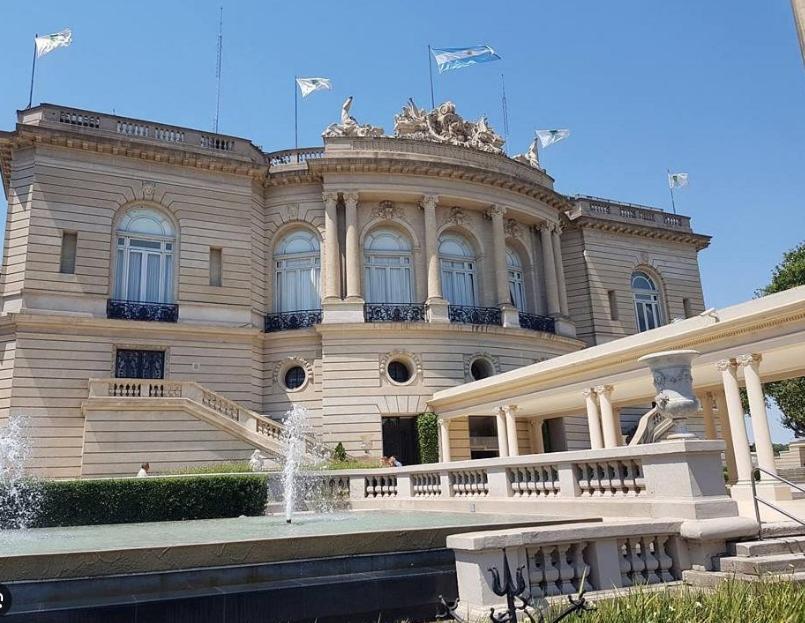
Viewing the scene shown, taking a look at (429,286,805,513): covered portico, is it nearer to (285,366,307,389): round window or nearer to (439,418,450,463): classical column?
(439,418,450,463): classical column

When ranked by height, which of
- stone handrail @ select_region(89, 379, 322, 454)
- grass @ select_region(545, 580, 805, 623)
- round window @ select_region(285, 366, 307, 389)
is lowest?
grass @ select_region(545, 580, 805, 623)

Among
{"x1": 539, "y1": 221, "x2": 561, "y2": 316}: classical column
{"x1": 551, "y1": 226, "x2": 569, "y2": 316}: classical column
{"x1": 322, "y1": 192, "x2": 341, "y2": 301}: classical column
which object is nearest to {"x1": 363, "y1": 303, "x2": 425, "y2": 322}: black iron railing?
{"x1": 322, "y1": 192, "x2": 341, "y2": 301}: classical column

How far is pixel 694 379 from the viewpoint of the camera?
21.6 meters

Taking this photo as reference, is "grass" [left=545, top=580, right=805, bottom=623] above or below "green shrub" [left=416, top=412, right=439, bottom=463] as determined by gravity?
below

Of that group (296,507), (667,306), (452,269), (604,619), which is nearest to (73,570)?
(604,619)

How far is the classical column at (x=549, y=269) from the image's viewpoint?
3484cm

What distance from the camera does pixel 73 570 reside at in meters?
6.52

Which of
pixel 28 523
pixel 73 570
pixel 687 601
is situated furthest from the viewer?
pixel 28 523

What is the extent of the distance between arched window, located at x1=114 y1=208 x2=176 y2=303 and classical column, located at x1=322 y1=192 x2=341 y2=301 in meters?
6.81

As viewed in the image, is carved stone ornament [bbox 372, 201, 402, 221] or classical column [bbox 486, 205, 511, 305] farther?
classical column [bbox 486, 205, 511, 305]

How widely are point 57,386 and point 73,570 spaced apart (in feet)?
69.8

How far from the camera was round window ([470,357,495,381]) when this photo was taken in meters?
31.1

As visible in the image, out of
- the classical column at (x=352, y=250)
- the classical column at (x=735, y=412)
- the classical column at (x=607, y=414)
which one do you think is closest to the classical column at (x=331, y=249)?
the classical column at (x=352, y=250)

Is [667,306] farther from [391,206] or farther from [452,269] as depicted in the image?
[391,206]
